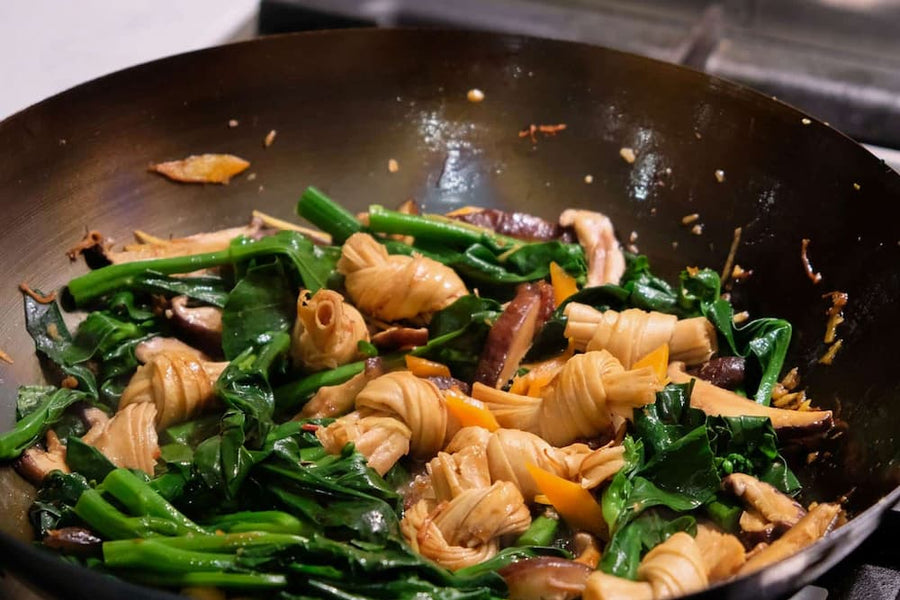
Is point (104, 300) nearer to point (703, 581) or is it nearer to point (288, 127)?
point (288, 127)

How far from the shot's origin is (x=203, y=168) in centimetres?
265

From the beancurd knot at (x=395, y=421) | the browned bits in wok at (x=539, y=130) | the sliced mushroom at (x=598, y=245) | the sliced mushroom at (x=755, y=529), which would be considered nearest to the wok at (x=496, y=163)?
the browned bits in wok at (x=539, y=130)

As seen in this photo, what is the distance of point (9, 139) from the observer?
2.22 metres

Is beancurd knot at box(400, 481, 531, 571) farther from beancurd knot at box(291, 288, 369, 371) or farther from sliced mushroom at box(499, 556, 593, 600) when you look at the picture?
beancurd knot at box(291, 288, 369, 371)

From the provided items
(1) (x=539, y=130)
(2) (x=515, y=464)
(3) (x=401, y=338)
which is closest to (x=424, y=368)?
(3) (x=401, y=338)

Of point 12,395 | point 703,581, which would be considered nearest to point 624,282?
point 703,581

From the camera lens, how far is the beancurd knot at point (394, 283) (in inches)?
92.4

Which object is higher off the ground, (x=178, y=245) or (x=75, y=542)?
(x=178, y=245)

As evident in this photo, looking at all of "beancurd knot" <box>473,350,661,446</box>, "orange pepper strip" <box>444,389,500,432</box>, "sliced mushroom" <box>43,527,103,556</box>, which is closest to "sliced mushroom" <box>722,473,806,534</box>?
"beancurd knot" <box>473,350,661,446</box>

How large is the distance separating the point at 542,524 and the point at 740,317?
0.92 meters

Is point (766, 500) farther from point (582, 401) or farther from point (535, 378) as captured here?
point (535, 378)

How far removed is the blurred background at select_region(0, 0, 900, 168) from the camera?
349cm

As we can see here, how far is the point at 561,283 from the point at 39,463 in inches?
55.1

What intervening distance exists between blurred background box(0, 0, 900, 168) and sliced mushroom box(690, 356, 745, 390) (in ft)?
4.96
